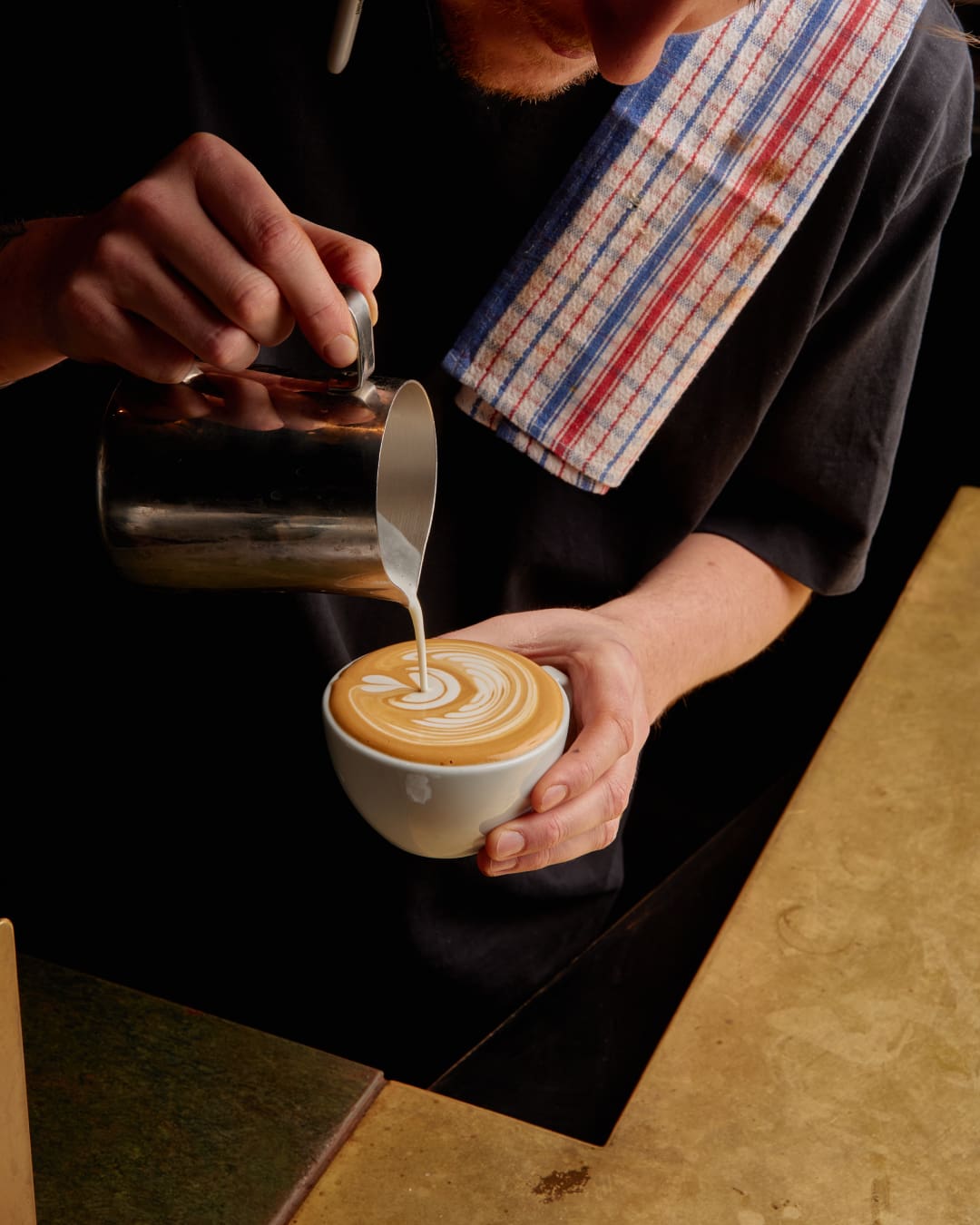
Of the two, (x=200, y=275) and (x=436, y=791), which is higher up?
(x=200, y=275)

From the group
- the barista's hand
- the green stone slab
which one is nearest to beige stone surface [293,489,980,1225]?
the green stone slab

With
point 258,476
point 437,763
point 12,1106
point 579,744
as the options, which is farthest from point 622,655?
point 12,1106

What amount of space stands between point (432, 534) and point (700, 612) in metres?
0.29

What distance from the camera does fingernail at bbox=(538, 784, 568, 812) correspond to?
2.73 ft

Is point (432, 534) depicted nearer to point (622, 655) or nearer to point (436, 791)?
point (622, 655)

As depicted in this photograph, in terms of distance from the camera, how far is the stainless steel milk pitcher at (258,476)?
0.76m

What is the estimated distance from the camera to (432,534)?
1.24 meters

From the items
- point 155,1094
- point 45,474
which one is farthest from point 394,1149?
point 45,474

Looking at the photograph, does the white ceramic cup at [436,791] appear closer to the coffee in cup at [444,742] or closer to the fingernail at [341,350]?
the coffee in cup at [444,742]

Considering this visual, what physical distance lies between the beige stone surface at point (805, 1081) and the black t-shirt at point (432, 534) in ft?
1.17

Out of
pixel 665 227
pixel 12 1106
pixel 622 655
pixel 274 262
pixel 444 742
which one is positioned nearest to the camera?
pixel 12 1106

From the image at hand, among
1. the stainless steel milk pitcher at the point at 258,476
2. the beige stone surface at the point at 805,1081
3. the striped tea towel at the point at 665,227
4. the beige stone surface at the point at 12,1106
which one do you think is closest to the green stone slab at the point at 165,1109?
the beige stone surface at the point at 805,1081

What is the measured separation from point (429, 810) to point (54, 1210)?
32 cm

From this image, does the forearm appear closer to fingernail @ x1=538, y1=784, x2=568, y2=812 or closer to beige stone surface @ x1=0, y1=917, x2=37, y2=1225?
fingernail @ x1=538, y1=784, x2=568, y2=812
